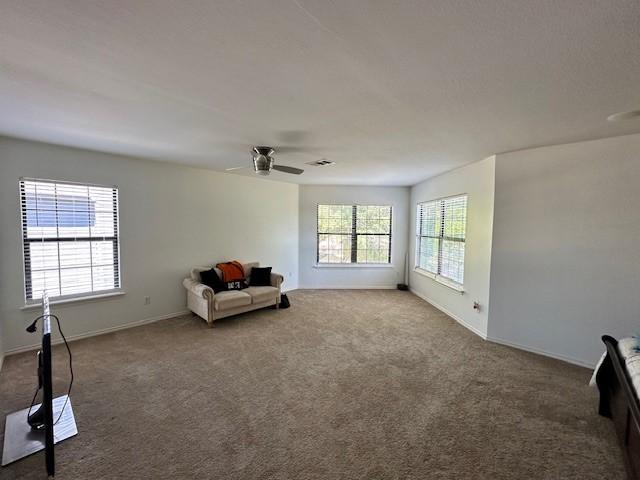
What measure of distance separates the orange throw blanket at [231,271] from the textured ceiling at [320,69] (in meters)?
2.47

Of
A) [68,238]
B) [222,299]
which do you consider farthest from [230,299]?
[68,238]

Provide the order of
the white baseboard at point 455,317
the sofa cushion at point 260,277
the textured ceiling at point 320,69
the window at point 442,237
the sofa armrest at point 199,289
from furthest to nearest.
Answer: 1. the sofa cushion at point 260,277
2. the window at point 442,237
3. the sofa armrest at point 199,289
4. the white baseboard at point 455,317
5. the textured ceiling at point 320,69

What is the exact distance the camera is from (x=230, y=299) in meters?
4.38

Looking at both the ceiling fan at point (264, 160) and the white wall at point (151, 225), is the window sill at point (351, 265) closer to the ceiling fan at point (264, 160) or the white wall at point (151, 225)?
the white wall at point (151, 225)

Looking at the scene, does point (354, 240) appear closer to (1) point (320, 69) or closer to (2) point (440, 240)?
(2) point (440, 240)

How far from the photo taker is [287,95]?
203 centimetres

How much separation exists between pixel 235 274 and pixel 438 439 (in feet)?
12.8

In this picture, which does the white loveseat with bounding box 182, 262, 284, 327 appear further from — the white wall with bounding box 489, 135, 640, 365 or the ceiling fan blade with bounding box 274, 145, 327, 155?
the white wall with bounding box 489, 135, 640, 365

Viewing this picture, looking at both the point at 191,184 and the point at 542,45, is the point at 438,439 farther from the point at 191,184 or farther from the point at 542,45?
the point at 191,184

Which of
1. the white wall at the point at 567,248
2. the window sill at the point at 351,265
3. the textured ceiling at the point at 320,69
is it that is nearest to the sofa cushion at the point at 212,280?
the textured ceiling at the point at 320,69

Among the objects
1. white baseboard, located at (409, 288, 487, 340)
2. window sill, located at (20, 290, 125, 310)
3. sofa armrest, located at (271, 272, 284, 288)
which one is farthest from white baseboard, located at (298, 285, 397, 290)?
window sill, located at (20, 290, 125, 310)

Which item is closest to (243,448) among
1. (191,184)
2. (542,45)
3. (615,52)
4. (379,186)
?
(542,45)

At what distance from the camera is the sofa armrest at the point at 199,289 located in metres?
4.21

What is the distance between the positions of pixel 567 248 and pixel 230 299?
14.8 feet
